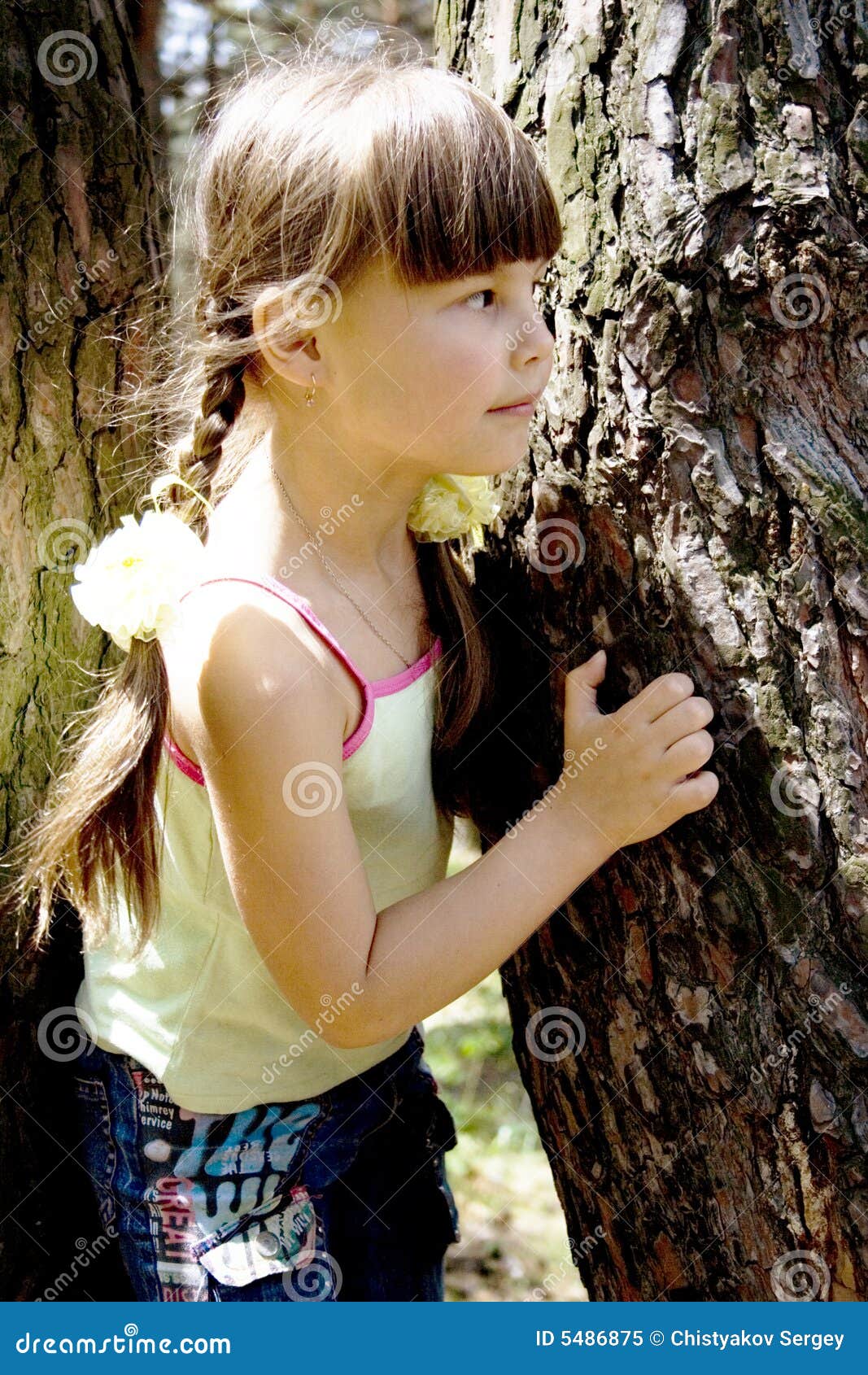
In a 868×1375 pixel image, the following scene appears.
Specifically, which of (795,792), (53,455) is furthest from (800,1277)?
(53,455)

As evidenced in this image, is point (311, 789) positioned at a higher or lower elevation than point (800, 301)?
lower

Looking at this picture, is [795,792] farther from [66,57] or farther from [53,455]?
[66,57]

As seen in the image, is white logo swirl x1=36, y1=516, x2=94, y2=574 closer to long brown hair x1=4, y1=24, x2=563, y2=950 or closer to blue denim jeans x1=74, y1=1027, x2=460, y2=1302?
long brown hair x1=4, y1=24, x2=563, y2=950

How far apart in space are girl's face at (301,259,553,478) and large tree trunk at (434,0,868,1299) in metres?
0.13

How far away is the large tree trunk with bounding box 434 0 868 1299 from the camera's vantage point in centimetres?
142

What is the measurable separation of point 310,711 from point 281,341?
48 cm

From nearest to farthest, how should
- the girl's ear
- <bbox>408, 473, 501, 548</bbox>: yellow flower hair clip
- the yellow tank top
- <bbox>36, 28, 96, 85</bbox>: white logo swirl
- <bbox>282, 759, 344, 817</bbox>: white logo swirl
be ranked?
1. <bbox>282, 759, 344, 817</bbox>: white logo swirl
2. the girl's ear
3. the yellow tank top
4. <bbox>408, 473, 501, 548</bbox>: yellow flower hair clip
5. <bbox>36, 28, 96, 85</bbox>: white logo swirl

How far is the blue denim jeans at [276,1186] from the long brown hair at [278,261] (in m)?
0.29

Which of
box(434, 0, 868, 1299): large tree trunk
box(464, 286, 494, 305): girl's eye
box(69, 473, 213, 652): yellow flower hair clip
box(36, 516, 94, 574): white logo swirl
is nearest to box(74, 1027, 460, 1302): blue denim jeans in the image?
box(434, 0, 868, 1299): large tree trunk

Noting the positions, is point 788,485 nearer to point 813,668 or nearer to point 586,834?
point 813,668

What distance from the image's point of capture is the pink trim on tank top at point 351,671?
1462 millimetres

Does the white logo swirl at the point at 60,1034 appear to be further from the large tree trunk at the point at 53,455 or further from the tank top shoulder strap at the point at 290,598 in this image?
the tank top shoulder strap at the point at 290,598

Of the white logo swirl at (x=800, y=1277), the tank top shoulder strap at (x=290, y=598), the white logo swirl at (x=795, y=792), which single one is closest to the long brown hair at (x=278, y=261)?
the tank top shoulder strap at (x=290, y=598)

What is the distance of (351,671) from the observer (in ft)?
4.92
